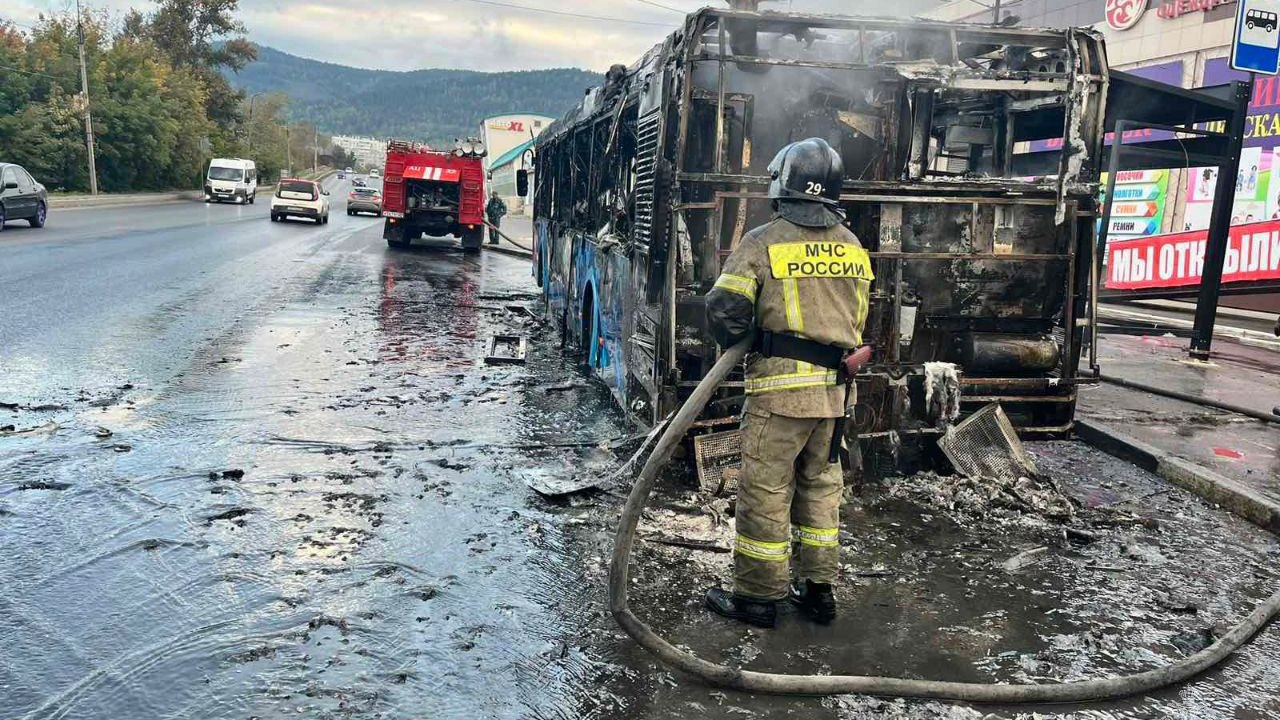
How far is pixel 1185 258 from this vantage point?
16.1 m

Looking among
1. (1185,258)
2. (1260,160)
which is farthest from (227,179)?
(1260,160)

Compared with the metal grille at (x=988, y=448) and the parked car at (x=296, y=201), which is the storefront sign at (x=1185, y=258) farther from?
the parked car at (x=296, y=201)

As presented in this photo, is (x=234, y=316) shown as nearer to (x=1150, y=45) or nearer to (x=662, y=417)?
(x=662, y=417)

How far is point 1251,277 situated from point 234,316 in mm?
15767

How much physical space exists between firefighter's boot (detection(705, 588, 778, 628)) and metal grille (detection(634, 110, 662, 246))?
2.40 m

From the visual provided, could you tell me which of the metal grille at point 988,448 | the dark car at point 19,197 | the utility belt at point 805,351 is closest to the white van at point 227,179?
the dark car at point 19,197

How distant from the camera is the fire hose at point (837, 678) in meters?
3.16

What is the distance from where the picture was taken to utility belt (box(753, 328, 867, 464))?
3.79 meters

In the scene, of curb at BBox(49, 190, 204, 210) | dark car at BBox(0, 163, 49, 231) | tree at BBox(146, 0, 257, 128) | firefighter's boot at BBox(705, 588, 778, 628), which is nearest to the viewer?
firefighter's boot at BBox(705, 588, 778, 628)

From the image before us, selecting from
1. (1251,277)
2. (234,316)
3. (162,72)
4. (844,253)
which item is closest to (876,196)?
(844,253)

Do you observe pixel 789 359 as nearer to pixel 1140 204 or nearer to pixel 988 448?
pixel 988 448

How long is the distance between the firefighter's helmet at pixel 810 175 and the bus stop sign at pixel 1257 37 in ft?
21.1

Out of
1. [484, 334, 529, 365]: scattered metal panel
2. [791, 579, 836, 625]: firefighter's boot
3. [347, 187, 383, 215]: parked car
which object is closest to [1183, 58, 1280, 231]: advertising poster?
[484, 334, 529, 365]: scattered metal panel

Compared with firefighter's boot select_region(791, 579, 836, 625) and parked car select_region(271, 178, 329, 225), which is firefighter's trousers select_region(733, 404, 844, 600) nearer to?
firefighter's boot select_region(791, 579, 836, 625)
